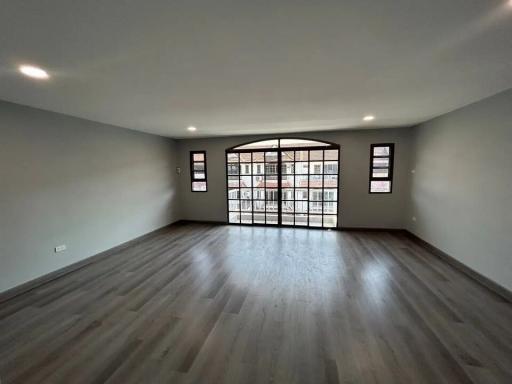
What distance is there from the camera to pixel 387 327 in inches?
86.2

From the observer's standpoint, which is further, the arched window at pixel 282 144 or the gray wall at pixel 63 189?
the arched window at pixel 282 144

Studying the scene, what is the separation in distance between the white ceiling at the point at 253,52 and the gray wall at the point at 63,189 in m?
0.49

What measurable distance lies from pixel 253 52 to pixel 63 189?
3692mm

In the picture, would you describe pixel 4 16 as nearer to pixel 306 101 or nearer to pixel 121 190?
pixel 306 101

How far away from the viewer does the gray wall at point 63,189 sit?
289 centimetres

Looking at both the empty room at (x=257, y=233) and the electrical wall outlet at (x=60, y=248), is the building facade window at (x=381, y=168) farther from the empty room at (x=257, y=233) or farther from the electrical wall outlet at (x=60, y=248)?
the electrical wall outlet at (x=60, y=248)

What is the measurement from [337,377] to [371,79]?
9.03 ft

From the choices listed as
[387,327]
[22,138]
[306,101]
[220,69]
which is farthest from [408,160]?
[22,138]

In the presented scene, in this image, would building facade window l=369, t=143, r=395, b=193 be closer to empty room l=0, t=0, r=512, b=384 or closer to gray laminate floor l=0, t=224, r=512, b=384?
empty room l=0, t=0, r=512, b=384

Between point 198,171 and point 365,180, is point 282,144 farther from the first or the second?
point 198,171

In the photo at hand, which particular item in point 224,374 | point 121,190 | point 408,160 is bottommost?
point 224,374

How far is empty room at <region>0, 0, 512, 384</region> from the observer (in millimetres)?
1542

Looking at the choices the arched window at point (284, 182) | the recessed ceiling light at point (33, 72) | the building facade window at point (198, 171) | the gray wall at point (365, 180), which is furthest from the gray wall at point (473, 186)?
the building facade window at point (198, 171)

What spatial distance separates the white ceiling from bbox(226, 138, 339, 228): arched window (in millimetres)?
2656
